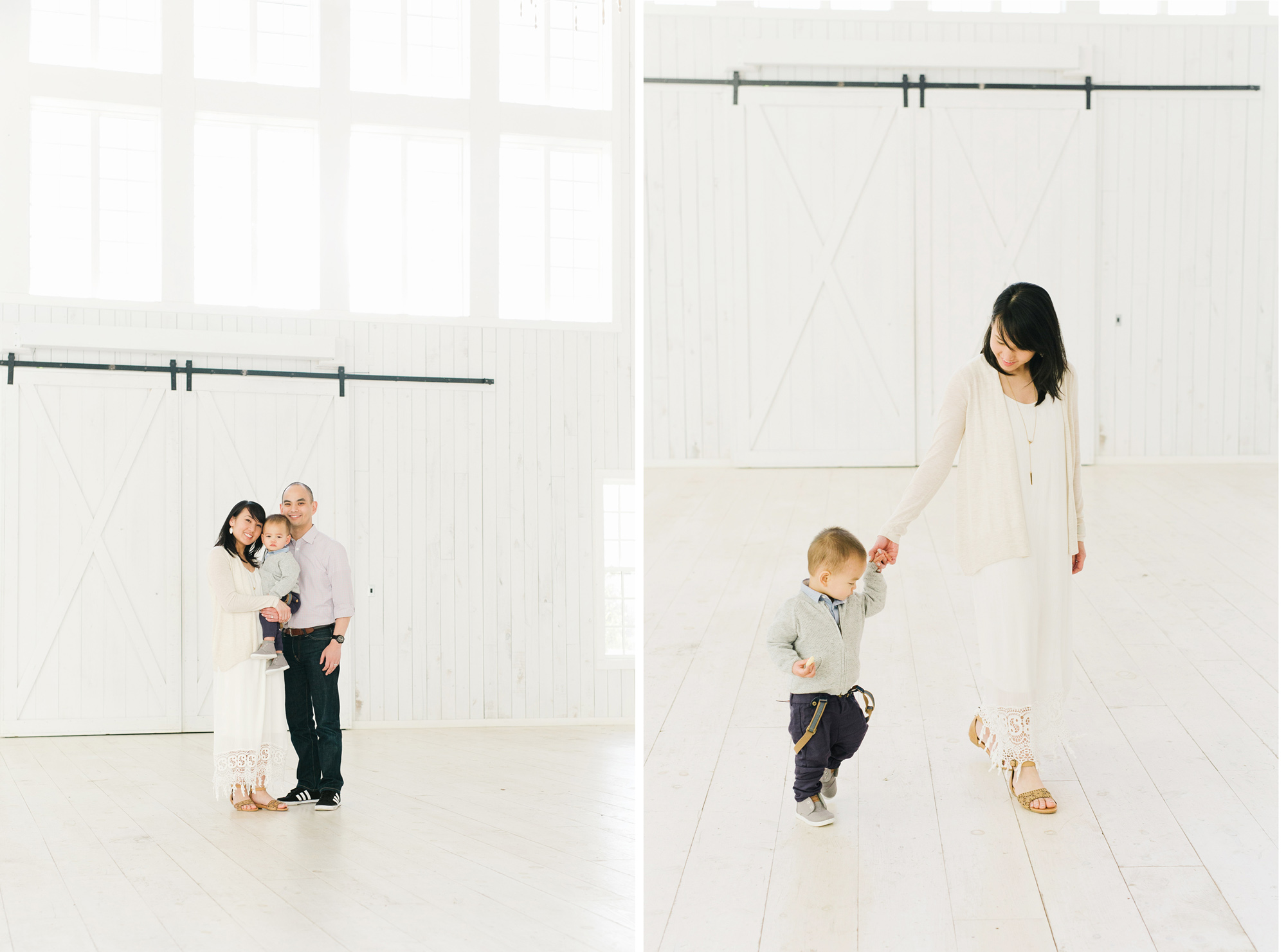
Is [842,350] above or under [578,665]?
above

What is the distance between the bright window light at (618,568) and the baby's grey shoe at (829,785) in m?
3.89

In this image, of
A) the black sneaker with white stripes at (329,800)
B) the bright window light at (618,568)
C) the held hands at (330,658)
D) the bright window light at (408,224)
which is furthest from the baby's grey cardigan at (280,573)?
the bright window light at (618,568)

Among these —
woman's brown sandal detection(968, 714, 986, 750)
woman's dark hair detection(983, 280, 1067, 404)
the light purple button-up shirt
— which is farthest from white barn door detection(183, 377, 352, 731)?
woman's dark hair detection(983, 280, 1067, 404)

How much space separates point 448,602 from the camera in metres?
5.97

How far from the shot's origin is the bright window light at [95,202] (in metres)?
4.62

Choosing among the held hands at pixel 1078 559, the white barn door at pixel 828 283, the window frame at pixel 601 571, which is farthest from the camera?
the white barn door at pixel 828 283

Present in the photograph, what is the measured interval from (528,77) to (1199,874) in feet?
17.3

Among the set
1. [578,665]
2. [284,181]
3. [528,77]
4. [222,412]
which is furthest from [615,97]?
[578,665]

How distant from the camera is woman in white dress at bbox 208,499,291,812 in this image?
3760 mm

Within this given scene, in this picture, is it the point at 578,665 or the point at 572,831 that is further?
the point at 578,665

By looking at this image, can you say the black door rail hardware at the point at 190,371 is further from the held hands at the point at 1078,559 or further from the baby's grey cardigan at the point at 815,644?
the held hands at the point at 1078,559

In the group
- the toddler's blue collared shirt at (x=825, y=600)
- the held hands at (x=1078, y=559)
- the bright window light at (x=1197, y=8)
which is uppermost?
the bright window light at (x=1197, y=8)

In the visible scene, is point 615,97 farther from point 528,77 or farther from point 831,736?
point 831,736

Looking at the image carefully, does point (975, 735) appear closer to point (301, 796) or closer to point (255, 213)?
point (301, 796)
